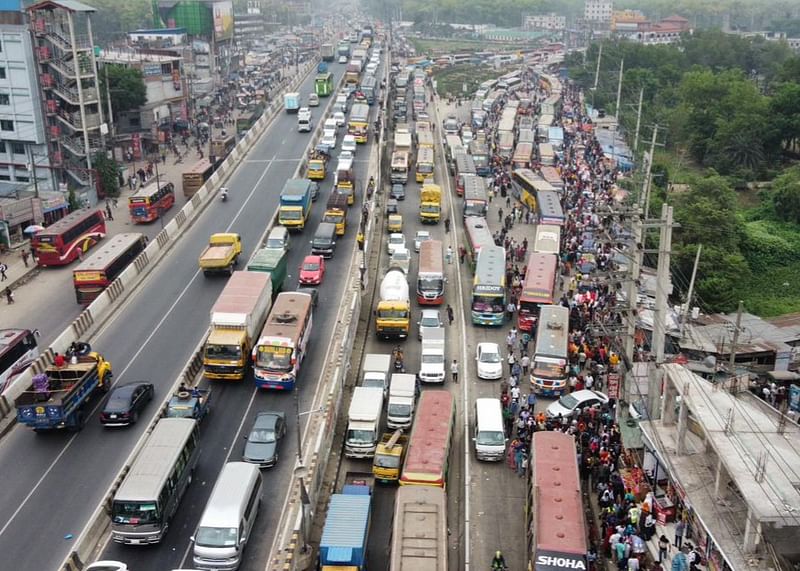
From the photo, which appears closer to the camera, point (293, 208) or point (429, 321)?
point (429, 321)

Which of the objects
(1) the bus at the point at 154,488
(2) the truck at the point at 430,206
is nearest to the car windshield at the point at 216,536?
(1) the bus at the point at 154,488

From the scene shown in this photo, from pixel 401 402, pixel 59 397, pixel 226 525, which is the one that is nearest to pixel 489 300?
pixel 401 402

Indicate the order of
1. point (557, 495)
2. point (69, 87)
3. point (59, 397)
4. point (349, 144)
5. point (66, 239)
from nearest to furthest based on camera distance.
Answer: point (557, 495) < point (59, 397) < point (66, 239) < point (69, 87) < point (349, 144)

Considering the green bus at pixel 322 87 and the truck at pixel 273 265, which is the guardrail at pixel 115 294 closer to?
the truck at pixel 273 265

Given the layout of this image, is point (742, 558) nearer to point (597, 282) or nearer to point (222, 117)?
point (597, 282)

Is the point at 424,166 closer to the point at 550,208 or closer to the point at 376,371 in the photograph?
the point at 550,208

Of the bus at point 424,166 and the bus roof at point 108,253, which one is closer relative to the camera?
the bus roof at point 108,253

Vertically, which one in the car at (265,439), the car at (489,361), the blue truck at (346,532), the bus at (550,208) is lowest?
the car at (489,361)
